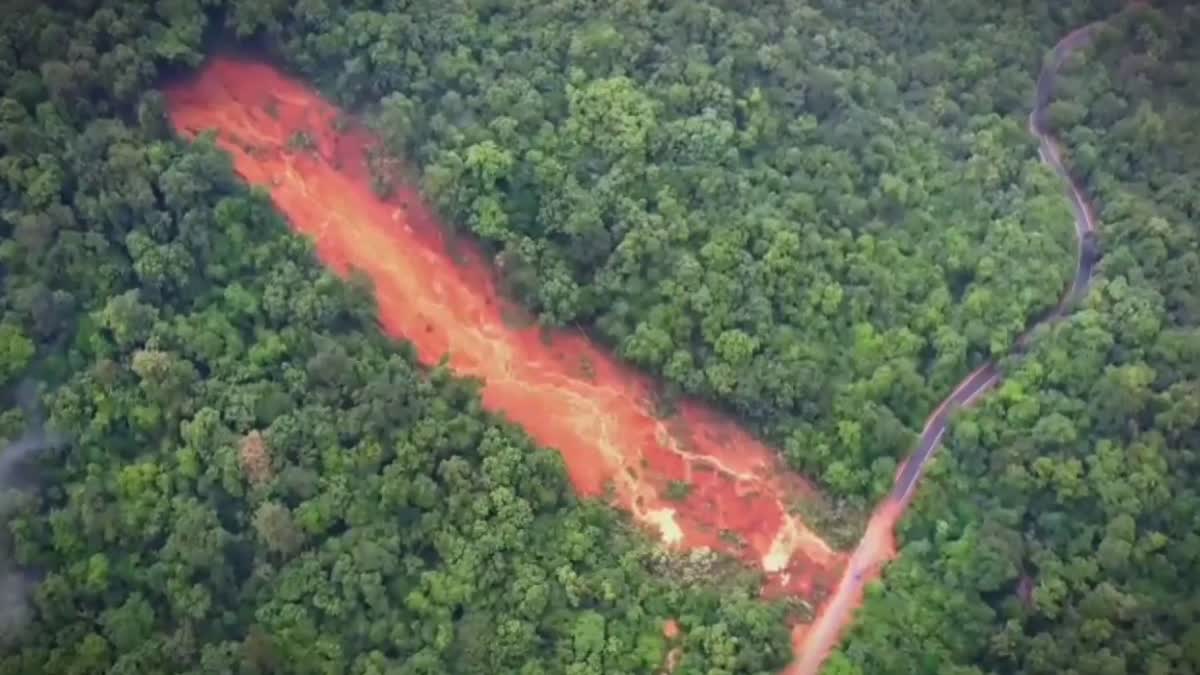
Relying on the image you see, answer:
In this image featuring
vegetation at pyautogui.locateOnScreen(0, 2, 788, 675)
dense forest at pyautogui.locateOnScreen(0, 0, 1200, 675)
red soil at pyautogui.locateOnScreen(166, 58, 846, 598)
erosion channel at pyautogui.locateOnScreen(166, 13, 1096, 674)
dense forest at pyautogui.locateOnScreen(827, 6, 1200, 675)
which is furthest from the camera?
red soil at pyautogui.locateOnScreen(166, 58, 846, 598)

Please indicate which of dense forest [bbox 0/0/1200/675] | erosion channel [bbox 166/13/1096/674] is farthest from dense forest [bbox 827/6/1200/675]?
erosion channel [bbox 166/13/1096/674]

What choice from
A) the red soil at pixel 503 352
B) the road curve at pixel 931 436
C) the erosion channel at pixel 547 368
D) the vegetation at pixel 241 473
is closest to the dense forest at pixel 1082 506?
the road curve at pixel 931 436

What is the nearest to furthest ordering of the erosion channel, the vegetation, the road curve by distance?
the vegetation < the road curve < the erosion channel

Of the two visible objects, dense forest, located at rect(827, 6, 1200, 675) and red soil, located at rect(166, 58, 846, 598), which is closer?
dense forest, located at rect(827, 6, 1200, 675)

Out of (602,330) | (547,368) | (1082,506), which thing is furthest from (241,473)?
(1082,506)

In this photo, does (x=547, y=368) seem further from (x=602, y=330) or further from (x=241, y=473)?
(x=241, y=473)

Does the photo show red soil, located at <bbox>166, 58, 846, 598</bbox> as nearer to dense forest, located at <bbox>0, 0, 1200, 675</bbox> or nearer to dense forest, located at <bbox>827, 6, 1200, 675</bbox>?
dense forest, located at <bbox>0, 0, 1200, 675</bbox>
